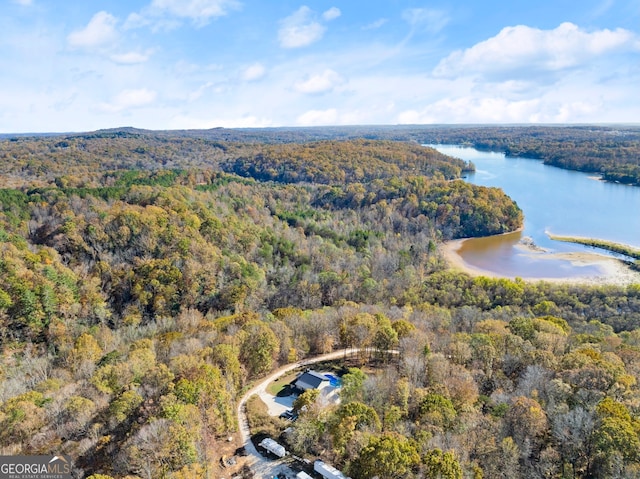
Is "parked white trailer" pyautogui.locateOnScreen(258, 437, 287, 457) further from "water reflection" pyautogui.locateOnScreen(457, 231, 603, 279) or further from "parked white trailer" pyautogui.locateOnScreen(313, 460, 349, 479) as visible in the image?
"water reflection" pyautogui.locateOnScreen(457, 231, 603, 279)

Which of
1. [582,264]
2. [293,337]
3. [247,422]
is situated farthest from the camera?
[582,264]

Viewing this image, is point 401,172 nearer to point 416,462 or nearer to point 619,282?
point 619,282

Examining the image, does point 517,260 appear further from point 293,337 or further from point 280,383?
point 280,383

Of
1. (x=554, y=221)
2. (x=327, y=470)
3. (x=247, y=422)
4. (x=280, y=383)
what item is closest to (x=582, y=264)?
(x=554, y=221)

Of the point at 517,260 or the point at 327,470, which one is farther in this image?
the point at 517,260

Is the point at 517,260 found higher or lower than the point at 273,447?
lower

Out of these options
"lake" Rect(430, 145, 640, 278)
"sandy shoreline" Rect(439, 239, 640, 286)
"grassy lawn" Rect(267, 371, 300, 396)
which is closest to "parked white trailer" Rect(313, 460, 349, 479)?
"grassy lawn" Rect(267, 371, 300, 396)

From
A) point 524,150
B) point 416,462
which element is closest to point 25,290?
point 416,462

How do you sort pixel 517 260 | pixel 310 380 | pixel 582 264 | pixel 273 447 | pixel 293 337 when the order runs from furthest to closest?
pixel 517 260 < pixel 582 264 < pixel 293 337 < pixel 310 380 < pixel 273 447
